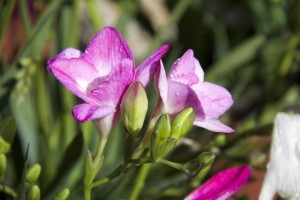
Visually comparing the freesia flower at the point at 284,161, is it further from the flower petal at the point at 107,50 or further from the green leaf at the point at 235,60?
the green leaf at the point at 235,60

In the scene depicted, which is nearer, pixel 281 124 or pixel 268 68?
pixel 281 124

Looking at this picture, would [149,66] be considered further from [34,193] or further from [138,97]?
[34,193]

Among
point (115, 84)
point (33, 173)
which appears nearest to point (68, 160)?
point (33, 173)

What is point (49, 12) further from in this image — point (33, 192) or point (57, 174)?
point (33, 192)

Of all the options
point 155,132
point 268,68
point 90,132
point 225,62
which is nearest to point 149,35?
point 268,68

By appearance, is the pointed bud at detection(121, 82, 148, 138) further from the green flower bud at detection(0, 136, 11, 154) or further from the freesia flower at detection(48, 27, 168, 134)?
the green flower bud at detection(0, 136, 11, 154)

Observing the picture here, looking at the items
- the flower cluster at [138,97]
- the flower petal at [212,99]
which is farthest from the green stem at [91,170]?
the flower petal at [212,99]
